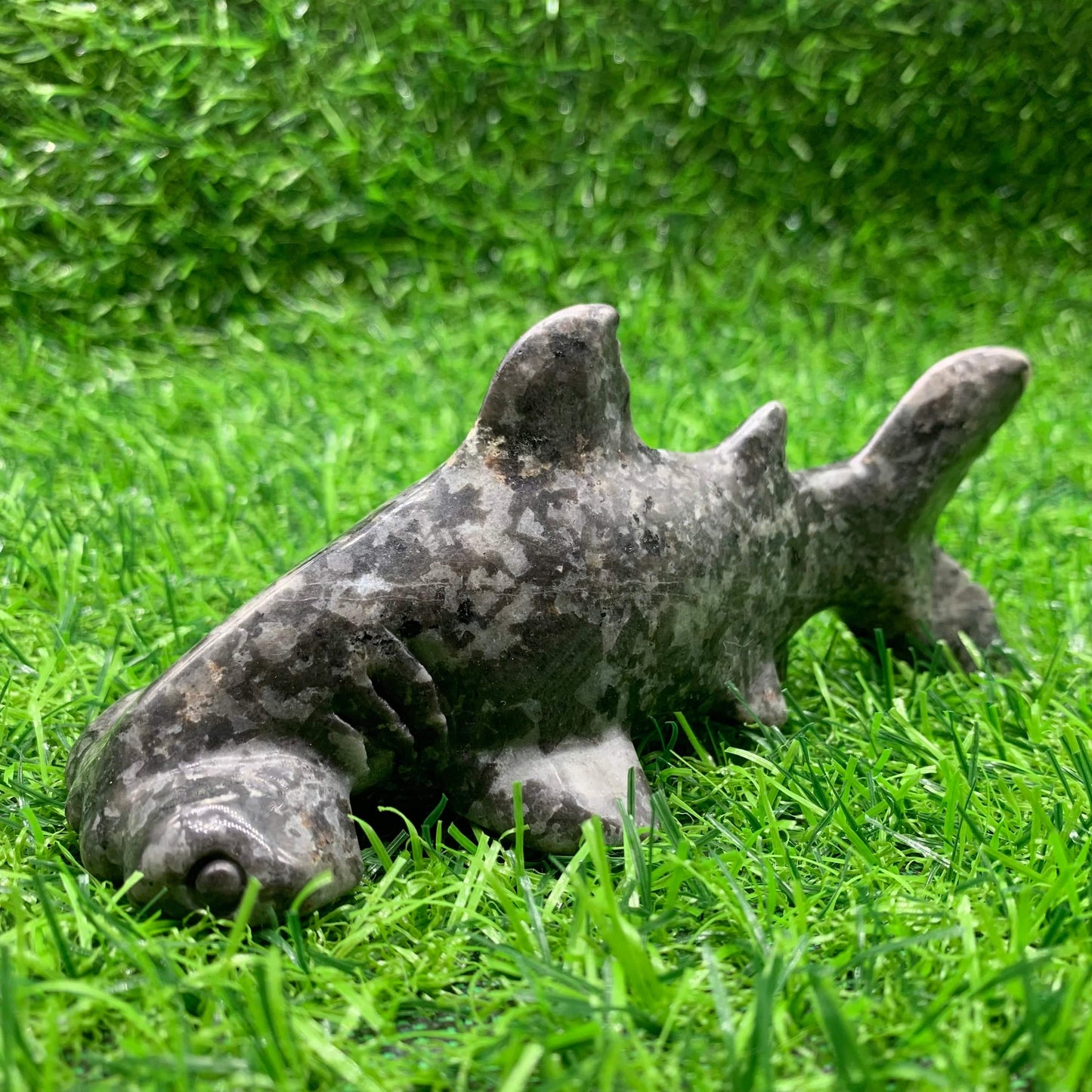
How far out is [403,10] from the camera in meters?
Answer: 3.43

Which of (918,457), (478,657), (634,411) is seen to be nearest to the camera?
(478,657)

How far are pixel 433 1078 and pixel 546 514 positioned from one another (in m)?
0.51

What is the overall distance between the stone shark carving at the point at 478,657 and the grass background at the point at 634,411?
67 mm

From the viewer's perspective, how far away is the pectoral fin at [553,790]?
3.79 feet

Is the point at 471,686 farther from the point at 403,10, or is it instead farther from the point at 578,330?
the point at 403,10

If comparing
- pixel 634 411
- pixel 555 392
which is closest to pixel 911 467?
pixel 555 392

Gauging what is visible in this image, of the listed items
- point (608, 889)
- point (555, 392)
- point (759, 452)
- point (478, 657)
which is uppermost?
point (555, 392)

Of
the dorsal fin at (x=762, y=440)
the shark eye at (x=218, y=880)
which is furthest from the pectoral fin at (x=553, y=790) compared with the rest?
the dorsal fin at (x=762, y=440)

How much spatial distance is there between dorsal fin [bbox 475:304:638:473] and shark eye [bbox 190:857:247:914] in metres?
0.45

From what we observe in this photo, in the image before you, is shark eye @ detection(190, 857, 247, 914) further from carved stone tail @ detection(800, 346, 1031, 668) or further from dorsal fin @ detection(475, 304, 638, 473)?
carved stone tail @ detection(800, 346, 1031, 668)

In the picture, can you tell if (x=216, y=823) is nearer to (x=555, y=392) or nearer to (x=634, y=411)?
(x=555, y=392)

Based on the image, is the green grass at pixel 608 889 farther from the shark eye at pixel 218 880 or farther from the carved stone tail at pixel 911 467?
the carved stone tail at pixel 911 467

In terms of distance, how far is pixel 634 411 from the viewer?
2.75 m

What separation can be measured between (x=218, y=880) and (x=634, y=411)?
1.90m
